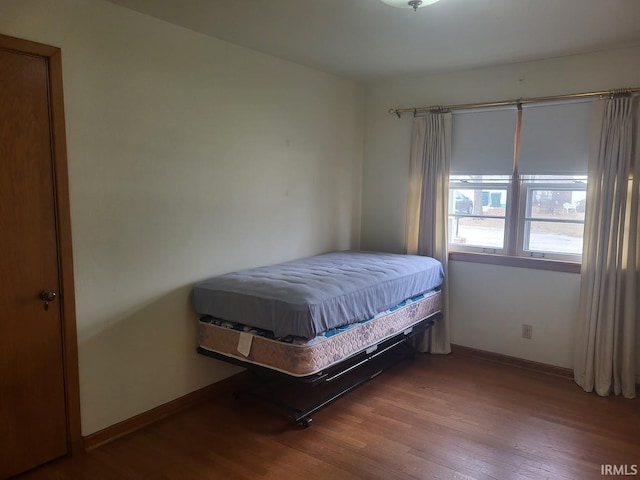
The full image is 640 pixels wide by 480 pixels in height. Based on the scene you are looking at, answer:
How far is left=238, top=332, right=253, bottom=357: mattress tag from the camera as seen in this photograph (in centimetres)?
272

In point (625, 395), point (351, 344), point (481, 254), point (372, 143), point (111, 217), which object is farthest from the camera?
point (372, 143)

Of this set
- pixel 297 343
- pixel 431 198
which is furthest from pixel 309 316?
pixel 431 198

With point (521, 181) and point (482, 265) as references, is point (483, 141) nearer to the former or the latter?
point (521, 181)

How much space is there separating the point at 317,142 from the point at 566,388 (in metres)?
2.74

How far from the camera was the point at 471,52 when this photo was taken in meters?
3.32

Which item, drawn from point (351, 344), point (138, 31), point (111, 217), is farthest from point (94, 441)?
point (138, 31)

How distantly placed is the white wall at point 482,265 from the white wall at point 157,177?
91 centimetres

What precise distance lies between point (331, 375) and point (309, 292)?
58cm

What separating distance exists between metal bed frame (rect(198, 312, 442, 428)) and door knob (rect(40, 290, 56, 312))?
0.98 m

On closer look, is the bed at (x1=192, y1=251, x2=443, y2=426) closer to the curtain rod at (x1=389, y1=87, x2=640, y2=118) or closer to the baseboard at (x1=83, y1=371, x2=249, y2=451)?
the baseboard at (x1=83, y1=371, x2=249, y2=451)

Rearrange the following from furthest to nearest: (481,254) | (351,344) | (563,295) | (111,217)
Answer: (481,254) → (563,295) → (351,344) → (111,217)

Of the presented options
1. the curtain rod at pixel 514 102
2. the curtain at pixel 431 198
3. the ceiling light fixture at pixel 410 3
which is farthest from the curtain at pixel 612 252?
the ceiling light fixture at pixel 410 3

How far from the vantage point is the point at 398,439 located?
270 centimetres

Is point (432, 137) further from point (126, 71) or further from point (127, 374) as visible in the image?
A: point (127, 374)
